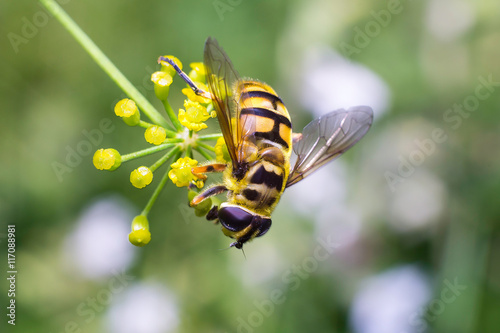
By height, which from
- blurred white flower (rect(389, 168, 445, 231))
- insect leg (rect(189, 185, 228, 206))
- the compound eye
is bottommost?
the compound eye

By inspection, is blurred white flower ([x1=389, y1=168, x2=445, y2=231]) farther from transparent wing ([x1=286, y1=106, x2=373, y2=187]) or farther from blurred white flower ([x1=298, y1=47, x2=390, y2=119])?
transparent wing ([x1=286, y1=106, x2=373, y2=187])

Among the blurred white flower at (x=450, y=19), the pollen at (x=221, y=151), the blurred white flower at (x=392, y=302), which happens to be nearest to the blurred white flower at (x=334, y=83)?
the blurred white flower at (x=450, y=19)

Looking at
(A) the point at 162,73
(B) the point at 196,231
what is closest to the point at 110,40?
(B) the point at 196,231

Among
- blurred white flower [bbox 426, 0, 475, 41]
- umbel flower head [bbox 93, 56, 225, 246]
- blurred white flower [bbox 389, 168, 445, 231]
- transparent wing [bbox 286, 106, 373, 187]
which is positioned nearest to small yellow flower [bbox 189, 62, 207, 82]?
umbel flower head [bbox 93, 56, 225, 246]

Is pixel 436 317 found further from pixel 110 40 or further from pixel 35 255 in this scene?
pixel 110 40

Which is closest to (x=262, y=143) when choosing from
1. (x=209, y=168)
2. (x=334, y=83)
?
(x=209, y=168)

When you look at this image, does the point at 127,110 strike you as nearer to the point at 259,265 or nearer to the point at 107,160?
the point at 107,160
